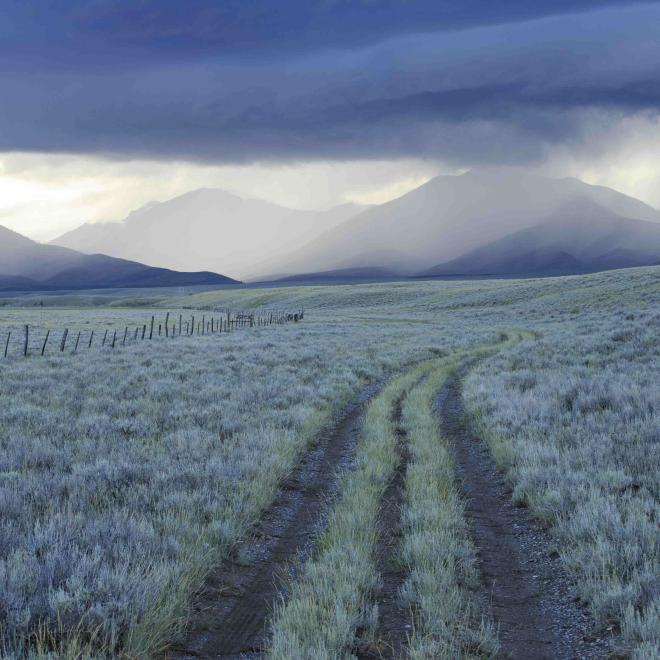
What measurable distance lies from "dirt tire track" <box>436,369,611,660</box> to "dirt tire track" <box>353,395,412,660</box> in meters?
0.85

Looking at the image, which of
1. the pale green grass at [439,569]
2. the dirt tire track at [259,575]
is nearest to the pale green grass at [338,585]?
the dirt tire track at [259,575]

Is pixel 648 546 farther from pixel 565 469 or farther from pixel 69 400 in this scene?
pixel 69 400

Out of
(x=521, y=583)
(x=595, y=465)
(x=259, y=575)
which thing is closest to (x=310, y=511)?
(x=259, y=575)

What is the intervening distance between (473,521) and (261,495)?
2.84 meters

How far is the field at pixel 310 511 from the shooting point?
5.25m

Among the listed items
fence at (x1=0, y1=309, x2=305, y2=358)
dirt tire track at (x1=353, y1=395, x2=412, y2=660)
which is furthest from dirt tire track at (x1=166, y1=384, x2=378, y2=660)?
fence at (x1=0, y1=309, x2=305, y2=358)

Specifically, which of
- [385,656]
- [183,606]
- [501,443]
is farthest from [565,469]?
[183,606]

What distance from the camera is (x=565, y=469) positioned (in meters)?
9.34

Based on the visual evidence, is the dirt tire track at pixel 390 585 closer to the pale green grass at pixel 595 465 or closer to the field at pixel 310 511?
the field at pixel 310 511

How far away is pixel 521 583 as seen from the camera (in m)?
6.38

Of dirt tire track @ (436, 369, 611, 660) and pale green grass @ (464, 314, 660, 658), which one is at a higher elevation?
pale green grass @ (464, 314, 660, 658)

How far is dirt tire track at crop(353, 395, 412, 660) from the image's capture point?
511 cm

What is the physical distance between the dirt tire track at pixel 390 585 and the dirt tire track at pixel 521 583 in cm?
85

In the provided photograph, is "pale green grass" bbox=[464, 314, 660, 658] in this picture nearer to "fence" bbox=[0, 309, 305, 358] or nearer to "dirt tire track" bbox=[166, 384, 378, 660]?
"dirt tire track" bbox=[166, 384, 378, 660]
